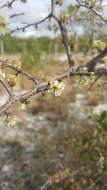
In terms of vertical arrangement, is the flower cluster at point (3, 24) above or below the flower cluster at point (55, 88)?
above

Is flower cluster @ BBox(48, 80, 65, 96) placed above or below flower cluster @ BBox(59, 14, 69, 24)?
below

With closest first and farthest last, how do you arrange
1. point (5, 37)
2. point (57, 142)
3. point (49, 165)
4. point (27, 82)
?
point (5, 37) → point (49, 165) → point (57, 142) → point (27, 82)

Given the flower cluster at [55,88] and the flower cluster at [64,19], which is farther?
the flower cluster at [64,19]

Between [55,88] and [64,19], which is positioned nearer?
[55,88]

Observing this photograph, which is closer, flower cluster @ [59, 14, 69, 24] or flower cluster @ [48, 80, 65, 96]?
flower cluster @ [48, 80, 65, 96]

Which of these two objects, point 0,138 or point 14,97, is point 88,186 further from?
point 14,97

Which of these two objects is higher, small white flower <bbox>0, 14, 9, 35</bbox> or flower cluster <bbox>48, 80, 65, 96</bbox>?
small white flower <bbox>0, 14, 9, 35</bbox>

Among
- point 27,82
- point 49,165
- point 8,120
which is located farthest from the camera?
point 27,82

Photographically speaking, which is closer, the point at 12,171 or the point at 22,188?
the point at 22,188

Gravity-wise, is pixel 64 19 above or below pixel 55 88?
above

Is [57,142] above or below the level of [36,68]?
below

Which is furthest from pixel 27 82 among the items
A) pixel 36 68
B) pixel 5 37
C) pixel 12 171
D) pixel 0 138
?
pixel 5 37
